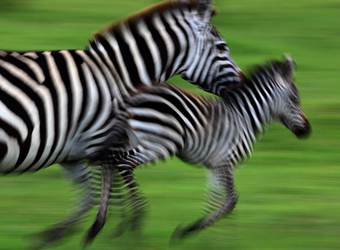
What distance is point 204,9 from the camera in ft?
16.9

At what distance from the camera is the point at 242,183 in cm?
649

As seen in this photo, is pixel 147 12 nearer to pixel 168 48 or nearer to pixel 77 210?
pixel 168 48

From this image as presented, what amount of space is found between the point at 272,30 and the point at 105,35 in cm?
820

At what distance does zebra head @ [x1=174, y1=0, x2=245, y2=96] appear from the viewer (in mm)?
5176

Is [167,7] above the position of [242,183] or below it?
above

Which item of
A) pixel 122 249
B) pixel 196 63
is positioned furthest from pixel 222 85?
pixel 122 249

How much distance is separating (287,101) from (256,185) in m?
1.59

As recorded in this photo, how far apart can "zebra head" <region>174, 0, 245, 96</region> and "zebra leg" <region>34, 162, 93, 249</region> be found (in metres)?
1.23

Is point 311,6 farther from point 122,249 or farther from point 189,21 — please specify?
point 122,249

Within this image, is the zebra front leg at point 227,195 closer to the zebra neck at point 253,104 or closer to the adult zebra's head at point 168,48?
the zebra neck at point 253,104

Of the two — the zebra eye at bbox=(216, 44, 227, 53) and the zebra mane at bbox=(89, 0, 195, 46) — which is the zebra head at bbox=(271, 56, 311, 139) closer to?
the zebra eye at bbox=(216, 44, 227, 53)

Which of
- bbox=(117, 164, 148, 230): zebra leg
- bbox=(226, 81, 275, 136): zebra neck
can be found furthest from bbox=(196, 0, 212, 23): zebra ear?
bbox=(117, 164, 148, 230): zebra leg

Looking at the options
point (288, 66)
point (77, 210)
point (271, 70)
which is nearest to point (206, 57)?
point (271, 70)

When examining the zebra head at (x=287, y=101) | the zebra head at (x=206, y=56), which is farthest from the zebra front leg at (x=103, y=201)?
the zebra head at (x=287, y=101)
